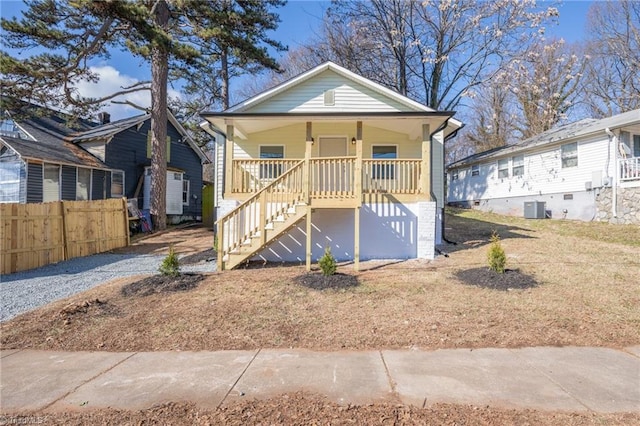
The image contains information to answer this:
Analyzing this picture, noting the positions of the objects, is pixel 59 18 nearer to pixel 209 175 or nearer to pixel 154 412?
pixel 154 412

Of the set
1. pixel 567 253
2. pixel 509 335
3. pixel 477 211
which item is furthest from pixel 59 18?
pixel 477 211

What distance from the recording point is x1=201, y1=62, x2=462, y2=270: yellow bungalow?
827 cm

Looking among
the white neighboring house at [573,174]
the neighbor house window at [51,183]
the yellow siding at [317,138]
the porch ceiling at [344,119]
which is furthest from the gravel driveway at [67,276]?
the white neighboring house at [573,174]

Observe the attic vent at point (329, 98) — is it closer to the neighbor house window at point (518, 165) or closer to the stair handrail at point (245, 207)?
the stair handrail at point (245, 207)

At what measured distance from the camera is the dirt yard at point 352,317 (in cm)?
280

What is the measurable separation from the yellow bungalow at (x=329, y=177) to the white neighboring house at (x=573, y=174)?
8051 millimetres

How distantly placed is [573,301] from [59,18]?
702 inches

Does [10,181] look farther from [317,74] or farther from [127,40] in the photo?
[317,74]

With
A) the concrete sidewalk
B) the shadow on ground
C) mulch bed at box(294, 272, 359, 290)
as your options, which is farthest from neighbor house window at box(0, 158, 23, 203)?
the shadow on ground

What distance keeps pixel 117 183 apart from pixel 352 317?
17989 mm

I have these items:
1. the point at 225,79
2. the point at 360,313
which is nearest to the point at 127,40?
the point at 225,79

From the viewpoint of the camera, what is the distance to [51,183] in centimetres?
1560

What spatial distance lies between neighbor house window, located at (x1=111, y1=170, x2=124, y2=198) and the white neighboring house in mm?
21067

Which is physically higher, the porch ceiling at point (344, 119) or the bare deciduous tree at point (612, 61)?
the bare deciduous tree at point (612, 61)
